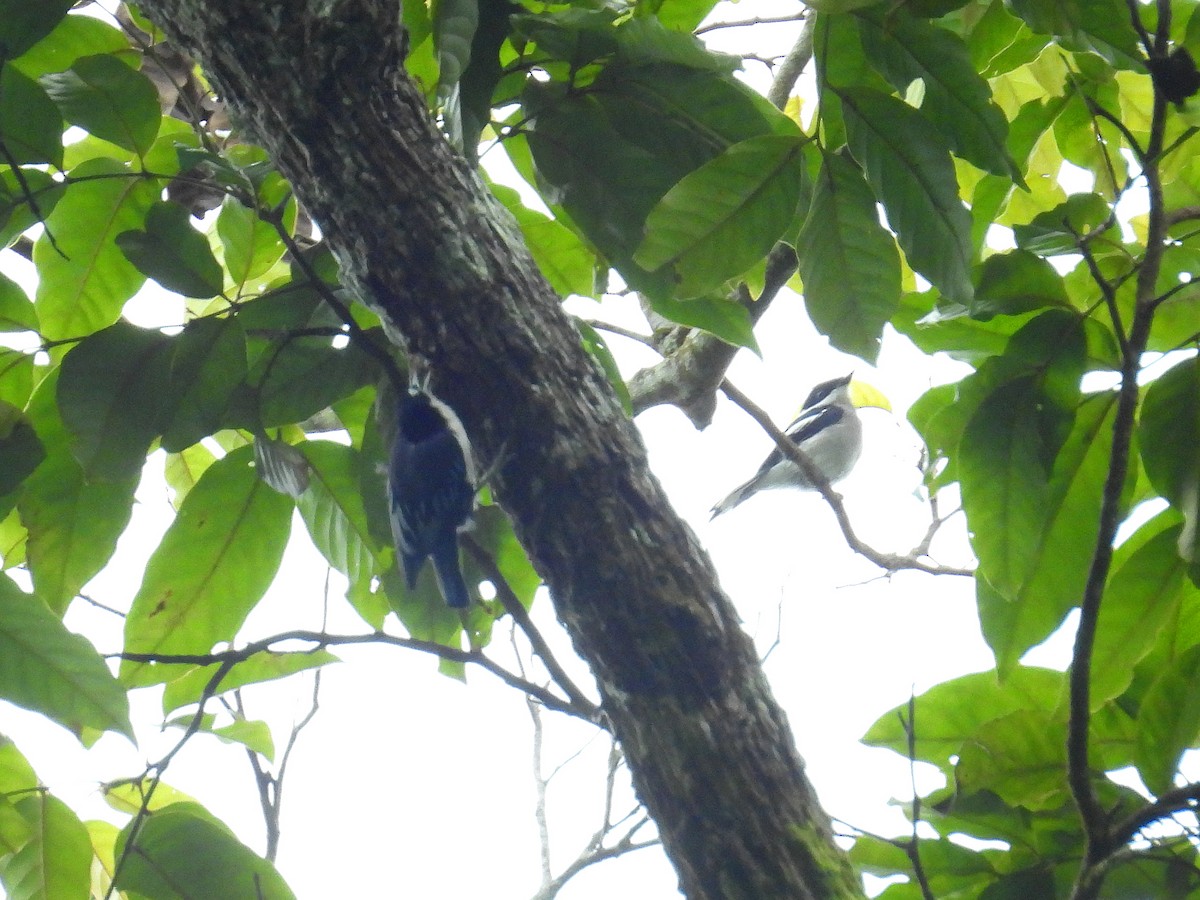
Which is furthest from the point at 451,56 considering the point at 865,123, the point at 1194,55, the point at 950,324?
the point at 1194,55

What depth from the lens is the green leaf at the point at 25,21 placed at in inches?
58.6

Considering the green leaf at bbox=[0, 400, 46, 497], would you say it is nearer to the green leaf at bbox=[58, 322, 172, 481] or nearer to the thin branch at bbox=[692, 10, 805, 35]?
the green leaf at bbox=[58, 322, 172, 481]

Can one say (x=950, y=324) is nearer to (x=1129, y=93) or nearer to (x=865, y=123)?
(x=865, y=123)

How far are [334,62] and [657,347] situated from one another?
61.3 inches

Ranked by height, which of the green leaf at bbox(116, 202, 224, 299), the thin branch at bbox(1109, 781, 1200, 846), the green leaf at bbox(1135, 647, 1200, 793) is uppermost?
the green leaf at bbox(116, 202, 224, 299)

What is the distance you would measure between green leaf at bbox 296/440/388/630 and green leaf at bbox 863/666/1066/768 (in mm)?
829

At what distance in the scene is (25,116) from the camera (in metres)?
1.55

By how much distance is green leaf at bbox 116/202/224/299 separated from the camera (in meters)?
1.62

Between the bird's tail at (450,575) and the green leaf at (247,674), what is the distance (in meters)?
0.22

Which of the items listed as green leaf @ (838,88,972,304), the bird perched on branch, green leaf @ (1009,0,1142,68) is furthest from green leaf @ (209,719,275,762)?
the bird perched on branch

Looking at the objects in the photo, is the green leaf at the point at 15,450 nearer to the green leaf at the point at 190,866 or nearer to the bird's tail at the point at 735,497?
the green leaf at the point at 190,866

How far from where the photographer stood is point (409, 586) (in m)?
1.85

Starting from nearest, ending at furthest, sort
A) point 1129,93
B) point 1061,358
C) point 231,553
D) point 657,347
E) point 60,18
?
1. point 1061,358
2. point 60,18
3. point 231,553
4. point 1129,93
5. point 657,347

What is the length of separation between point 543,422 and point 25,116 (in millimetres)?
826
